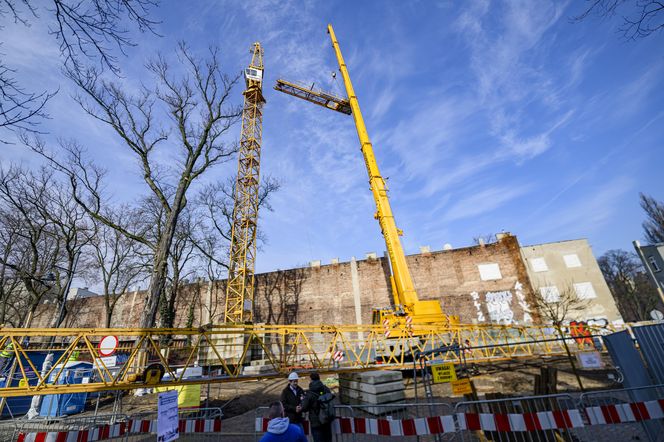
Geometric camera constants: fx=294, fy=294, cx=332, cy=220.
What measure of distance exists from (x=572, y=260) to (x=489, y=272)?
7.34 metres

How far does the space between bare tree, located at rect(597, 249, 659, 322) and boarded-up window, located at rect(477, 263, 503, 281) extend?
2458 cm

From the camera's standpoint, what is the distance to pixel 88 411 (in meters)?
10.8

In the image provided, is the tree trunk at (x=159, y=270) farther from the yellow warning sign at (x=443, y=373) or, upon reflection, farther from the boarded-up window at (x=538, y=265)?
the boarded-up window at (x=538, y=265)

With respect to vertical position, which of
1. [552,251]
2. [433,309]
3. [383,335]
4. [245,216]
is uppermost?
[245,216]

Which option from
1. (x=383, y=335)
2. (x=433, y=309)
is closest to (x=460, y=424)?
(x=383, y=335)

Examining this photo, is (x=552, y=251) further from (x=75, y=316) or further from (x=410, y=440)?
(x=75, y=316)

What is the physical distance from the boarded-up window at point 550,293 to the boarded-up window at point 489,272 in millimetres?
3556

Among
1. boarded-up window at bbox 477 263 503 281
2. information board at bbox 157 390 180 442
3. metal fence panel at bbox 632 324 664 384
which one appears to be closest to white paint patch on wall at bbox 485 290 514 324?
boarded-up window at bbox 477 263 503 281

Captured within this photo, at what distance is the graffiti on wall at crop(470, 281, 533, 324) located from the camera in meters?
23.3

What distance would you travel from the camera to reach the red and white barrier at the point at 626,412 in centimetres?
396

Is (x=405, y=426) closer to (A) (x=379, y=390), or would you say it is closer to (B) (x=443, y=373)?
(B) (x=443, y=373)

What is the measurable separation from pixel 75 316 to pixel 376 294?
35.3m

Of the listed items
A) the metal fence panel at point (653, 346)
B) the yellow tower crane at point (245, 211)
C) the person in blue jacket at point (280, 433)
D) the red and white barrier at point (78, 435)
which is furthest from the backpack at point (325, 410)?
the yellow tower crane at point (245, 211)

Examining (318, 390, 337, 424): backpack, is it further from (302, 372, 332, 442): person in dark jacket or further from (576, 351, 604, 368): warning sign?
(576, 351, 604, 368): warning sign
